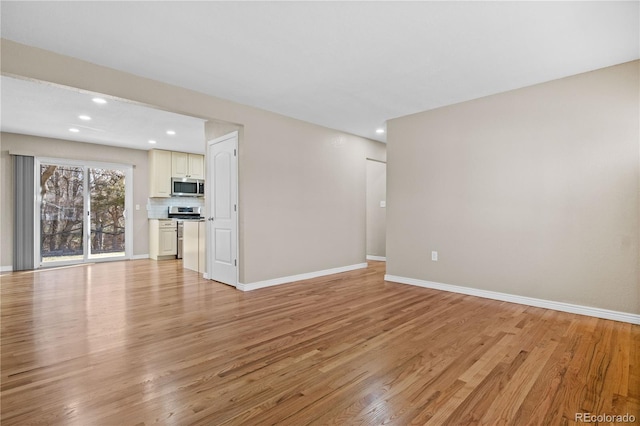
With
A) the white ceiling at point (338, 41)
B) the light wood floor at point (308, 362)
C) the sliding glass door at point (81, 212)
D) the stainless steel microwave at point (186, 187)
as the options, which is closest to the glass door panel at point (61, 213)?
the sliding glass door at point (81, 212)

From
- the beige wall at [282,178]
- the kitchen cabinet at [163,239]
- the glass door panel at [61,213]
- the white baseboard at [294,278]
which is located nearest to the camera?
the beige wall at [282,178]

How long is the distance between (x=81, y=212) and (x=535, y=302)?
810cm

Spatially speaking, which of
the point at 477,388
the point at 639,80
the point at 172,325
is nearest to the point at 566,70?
the point at 639,80

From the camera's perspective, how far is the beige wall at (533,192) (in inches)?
118

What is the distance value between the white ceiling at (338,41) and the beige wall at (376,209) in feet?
11.3

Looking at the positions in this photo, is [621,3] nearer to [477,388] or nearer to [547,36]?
[547,36]

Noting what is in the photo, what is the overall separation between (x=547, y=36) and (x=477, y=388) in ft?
8.97

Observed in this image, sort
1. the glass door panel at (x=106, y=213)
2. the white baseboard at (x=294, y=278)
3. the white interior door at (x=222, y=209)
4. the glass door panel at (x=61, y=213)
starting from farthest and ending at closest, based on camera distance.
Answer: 1. the glass door panel at (x=106, y=213)
2. the glass door panel at (x=61, y=213)
3. the white interior door at (x=222, y=209)
4. the white baseboard at (x=294, y=278)

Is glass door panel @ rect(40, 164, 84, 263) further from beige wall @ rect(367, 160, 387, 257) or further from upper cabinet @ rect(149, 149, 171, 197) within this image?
beige wall @ rect(367, 160, 387, 257)

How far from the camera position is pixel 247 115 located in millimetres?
4199

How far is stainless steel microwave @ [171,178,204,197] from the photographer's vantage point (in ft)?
24.3

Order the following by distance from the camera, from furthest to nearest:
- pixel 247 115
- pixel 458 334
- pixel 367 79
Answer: pixel 247 115
pixel 367 79
pixel 458 334

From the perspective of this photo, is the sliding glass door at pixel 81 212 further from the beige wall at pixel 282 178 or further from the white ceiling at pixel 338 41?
the white ceiling at pixel 338 41

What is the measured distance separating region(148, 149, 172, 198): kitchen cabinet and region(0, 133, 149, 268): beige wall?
251mm
